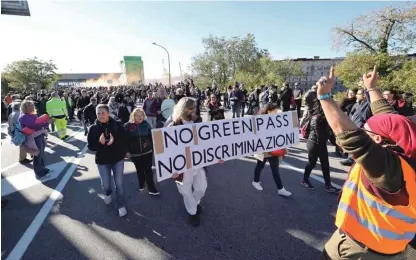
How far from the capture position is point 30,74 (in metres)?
55.6

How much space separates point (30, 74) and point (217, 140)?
6705cm

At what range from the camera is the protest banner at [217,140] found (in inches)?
131

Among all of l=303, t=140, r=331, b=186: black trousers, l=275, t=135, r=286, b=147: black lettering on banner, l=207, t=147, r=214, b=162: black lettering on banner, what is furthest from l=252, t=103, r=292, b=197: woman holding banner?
l=207, t=147, r=214, b=162: black lettering on banner

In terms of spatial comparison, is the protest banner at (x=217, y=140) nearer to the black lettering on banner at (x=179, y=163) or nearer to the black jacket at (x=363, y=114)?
the black lettering on banner at (x=179, y=163)

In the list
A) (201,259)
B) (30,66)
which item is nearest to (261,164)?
(201,259)

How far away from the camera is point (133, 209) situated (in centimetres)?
414

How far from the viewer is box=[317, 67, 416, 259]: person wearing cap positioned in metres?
1.30

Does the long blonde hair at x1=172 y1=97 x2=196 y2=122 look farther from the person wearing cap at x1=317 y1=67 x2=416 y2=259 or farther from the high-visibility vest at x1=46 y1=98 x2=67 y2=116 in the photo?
the high-visibility vest at x1=46 y1=98 x2=67 y2=116

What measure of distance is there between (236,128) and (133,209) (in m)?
2.21

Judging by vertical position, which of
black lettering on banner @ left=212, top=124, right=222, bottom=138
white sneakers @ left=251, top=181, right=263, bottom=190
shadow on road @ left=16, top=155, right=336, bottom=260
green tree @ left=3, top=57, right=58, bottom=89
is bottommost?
shadow on road @ left=16, top=155, right=336, bottom=260

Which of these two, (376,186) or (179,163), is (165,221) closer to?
(179,163)

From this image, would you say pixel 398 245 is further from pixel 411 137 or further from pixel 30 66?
pixel 30 66

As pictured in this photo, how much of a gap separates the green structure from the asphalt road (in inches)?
2146

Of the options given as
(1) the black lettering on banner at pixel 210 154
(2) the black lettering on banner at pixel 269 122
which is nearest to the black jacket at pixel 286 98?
(2) the black lettering on banner at pixel 269 122
